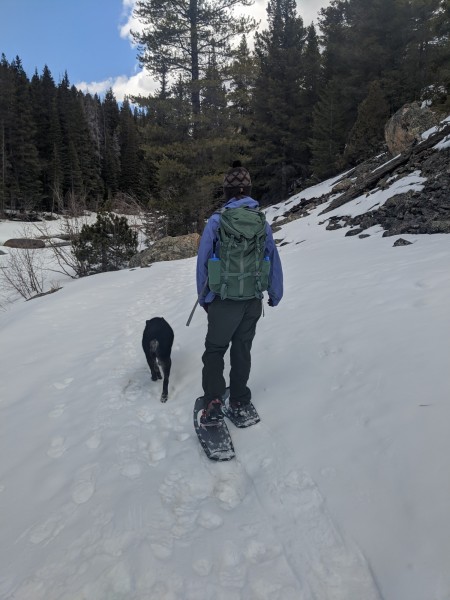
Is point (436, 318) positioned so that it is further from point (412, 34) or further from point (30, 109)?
point (30, 109)

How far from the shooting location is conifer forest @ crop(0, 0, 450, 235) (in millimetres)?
14930

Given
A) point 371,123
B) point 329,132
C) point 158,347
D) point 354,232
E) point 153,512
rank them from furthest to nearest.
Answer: point 329,132, point 371,123, point 354,232, point 158,347, point 153,512

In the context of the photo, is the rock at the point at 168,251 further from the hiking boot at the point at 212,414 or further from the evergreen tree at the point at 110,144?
the evergreen tree at the point at 110,144

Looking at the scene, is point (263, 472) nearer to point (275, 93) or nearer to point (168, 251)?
point (168, 251)

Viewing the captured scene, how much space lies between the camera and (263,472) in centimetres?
239

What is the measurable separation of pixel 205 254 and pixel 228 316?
499mm

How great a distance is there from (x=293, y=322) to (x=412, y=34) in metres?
22.7

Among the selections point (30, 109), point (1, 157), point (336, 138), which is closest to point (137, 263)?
point (336, 138)

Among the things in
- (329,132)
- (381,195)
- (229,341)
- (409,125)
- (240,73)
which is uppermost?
(240,73)

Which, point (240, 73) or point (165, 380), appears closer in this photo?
point (165, 380)

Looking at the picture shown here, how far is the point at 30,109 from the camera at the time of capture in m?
45.7

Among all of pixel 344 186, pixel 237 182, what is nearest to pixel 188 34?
pixel 344 186

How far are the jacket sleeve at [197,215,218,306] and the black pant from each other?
0.33 ft

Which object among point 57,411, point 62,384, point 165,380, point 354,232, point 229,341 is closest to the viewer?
point 229,341
